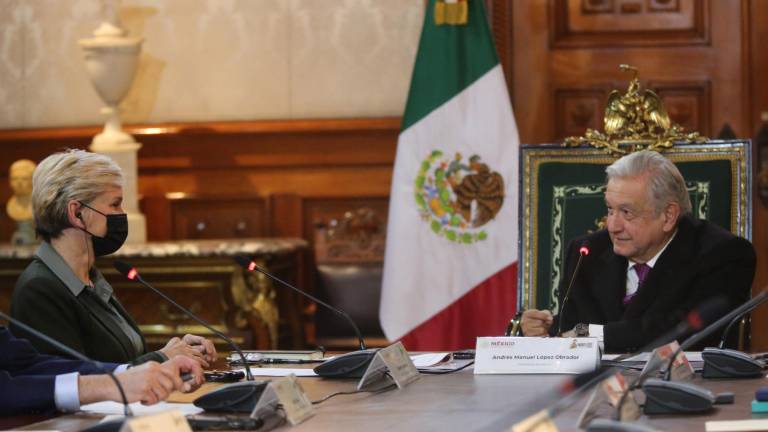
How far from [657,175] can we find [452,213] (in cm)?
145

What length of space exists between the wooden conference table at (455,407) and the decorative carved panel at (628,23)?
279 centimetres

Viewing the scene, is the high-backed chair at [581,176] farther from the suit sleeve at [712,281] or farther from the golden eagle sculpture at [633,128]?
the suit sleeve at [712,281]

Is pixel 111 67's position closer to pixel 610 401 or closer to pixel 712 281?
pixel 712 281

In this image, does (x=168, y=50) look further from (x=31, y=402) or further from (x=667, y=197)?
(x=31, y=402)

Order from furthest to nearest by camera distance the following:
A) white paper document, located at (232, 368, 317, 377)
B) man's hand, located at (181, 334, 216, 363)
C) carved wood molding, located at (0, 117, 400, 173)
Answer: carved wood molding, located at (0, 117, 400, 173) → man's hand, located at (181, 334, 216, 363) → white paper document, located at (232, 368, 317, 377)

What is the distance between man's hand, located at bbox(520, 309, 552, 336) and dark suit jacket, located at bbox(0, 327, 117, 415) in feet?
3.80

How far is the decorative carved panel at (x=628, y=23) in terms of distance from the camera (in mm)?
5254

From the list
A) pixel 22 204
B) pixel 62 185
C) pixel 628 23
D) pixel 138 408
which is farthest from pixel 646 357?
pixel 22 204

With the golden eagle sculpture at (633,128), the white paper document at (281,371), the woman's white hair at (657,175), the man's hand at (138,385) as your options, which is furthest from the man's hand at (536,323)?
the man's hand at (138,385)

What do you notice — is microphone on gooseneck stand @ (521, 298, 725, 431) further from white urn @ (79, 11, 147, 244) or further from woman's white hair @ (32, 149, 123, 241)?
white urn @ (79, 11, 147, 244)

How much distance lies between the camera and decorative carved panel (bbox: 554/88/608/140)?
5.32 meters

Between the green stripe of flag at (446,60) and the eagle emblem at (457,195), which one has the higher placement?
the green stripe of flag at (446,60)

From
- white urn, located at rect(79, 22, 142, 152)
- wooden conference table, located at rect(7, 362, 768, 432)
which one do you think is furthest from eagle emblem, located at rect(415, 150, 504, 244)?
wooden conference table, located at rect(7, 362, 768, 432)

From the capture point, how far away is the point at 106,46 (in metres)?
5.10
